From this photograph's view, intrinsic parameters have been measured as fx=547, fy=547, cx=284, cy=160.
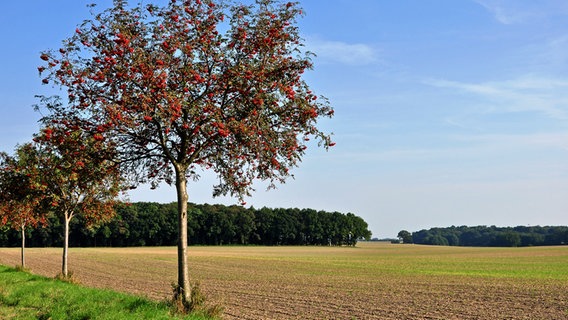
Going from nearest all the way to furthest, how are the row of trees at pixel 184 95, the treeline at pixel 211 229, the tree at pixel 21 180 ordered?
the row of trees at pixel 184 95 < the tree at pixel 21 180 < the treeline at pixel 211 229

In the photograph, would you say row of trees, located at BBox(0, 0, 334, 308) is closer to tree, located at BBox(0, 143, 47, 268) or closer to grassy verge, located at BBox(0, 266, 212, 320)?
grassy verge, located at BBox(0, 266, 212, 320)

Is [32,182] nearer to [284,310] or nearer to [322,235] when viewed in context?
[284,310]

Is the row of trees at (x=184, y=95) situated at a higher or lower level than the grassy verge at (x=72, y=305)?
higher

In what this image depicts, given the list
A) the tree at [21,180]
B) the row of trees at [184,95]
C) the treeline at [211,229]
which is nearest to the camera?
the row of trees at [184,95]

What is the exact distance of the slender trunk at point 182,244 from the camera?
15.8m

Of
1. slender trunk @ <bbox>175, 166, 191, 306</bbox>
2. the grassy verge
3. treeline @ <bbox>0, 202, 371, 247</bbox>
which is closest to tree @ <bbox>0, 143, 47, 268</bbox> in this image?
the grassy verge

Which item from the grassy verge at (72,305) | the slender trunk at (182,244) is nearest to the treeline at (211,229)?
the grassy verge at (72,305)

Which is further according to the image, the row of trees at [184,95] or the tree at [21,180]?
the tree at [21,180]

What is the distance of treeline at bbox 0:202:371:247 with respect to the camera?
12812 centimetres

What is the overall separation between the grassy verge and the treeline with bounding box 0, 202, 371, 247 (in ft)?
322

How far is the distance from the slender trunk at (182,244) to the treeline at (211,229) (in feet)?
341

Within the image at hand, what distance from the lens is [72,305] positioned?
1688 centimetres

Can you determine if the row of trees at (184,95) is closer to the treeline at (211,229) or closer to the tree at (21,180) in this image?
the tree at (21,180)

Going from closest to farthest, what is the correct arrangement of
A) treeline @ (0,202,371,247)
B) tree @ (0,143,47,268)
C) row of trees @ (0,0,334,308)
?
1. row of trees @ (0,0,334,308)
2. tree @ (0,143,47,268)
3. treeline @ (0,202,371,247)
